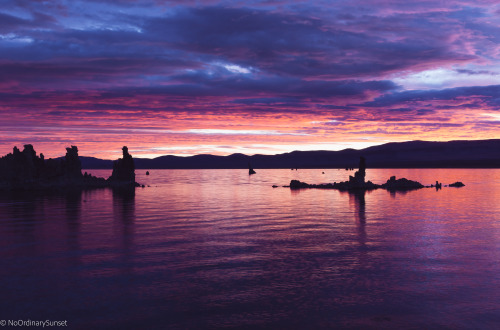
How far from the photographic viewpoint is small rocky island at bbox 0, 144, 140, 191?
4343 inches

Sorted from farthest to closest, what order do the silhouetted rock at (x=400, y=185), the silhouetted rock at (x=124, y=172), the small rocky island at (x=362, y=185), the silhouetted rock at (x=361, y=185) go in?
the silhouetted rock at (x=124, y=172)
the silhouetted rock at (x=400, y=185)
the small rocky island at (x=362, y=185)
the silhouetted rock at (x=361, y=185)

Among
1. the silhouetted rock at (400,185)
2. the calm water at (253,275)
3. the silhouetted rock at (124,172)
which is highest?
the silhouetted rock at (124,172)

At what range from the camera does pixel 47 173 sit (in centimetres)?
12038

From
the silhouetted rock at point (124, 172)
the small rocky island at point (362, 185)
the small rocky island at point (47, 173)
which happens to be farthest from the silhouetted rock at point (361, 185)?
the small rocky island at point (47, 173)

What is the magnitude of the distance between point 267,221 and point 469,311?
27671mm

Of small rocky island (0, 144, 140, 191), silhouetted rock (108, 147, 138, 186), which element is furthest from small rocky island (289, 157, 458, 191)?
small rocky island (0, 144, 140, 191)

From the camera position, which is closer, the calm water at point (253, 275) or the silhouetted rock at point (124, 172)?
the calm water at point (253, 275)

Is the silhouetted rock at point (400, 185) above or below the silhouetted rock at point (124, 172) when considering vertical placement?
below

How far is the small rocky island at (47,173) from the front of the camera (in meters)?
110

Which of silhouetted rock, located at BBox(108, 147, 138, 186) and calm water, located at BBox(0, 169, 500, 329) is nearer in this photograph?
calm water, located at BBox(0, 169, 500, 329)

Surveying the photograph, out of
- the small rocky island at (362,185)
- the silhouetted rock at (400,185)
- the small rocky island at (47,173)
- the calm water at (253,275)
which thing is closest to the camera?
the calm water at (253,275)

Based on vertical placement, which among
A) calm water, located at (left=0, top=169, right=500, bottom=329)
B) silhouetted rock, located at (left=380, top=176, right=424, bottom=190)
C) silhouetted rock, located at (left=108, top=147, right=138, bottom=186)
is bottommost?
calm water, located at (left=0, top=169, right=500, bottom=329)

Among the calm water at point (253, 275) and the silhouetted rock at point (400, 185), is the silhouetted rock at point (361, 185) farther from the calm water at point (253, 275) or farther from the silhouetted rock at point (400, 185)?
the calm water at point (253, 275)

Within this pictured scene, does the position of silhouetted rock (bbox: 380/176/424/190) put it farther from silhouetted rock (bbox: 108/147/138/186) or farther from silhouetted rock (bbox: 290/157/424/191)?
silhouetted rock (bbox: 108/147/138/186)
